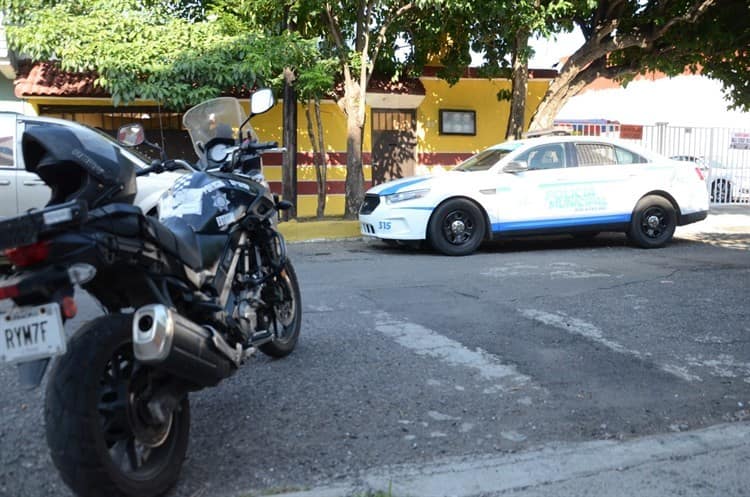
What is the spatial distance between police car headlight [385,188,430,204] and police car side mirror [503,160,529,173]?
1223 mm

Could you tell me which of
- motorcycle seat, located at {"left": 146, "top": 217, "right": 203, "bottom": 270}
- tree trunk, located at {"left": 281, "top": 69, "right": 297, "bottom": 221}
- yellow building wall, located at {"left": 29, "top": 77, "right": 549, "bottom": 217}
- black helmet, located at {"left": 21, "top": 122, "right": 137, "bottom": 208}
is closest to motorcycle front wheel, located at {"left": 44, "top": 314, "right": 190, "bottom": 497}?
motorcycle seat, located at {"left": 146, "top": 217, "right": 203, "bottom": 270}

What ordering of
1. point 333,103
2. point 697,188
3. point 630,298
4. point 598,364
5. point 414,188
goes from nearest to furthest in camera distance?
1. point 598,364
2. point 630,298
3. point 414,188
4. point 697,188
5. point 333,103

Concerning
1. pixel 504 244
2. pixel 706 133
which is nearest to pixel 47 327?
pixel 504 244

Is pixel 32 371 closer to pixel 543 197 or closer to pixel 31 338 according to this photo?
pixel 31 338

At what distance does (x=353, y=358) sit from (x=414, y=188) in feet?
17.3

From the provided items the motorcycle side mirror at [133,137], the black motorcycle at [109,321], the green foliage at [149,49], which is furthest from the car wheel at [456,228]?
the black motorcycle at [109,321]

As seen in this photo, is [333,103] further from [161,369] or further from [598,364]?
[161,369]

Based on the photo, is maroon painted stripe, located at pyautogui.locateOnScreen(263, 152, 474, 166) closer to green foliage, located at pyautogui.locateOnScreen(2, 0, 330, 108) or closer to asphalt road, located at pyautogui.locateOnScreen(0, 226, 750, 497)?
green foliage, located at pyautogui.locateOnScreen(2, 0, 330, 108)

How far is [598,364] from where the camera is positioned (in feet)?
16.4

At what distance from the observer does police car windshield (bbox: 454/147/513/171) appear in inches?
418

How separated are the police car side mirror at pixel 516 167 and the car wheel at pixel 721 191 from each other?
955cm

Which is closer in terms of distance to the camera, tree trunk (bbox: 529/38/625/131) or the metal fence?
tree trunk (bbox: 529/38/625/131)

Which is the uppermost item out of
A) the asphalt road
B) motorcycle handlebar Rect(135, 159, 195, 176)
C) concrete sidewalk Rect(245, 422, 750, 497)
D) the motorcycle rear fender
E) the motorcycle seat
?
motorcycle handlebar Rect(135, 159, 195, 176)

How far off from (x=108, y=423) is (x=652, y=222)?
9479 mm
